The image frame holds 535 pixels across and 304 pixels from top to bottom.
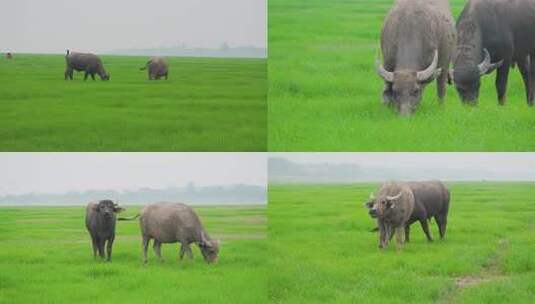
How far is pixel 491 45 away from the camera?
253 inches

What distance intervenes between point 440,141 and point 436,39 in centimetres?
66

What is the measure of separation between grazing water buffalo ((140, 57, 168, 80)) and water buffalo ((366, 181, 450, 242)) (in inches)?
62.5

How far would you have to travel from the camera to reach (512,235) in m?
6.54

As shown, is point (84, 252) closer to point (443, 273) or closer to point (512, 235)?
point (443, 273)

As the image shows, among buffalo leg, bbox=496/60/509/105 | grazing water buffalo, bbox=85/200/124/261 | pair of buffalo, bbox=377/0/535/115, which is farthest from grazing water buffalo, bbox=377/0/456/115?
grazing water buffalo, bbox=85/200/124/261

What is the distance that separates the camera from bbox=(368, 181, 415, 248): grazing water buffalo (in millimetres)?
6375

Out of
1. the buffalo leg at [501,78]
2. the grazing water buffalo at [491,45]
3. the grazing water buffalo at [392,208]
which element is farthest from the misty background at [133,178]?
the buffalo leg at [501,78]

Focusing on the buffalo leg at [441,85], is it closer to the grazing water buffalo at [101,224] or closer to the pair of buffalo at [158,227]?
the pair of buffalo at [158,227]

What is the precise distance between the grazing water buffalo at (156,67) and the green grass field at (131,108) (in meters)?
0.05

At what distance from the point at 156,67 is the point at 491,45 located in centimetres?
217

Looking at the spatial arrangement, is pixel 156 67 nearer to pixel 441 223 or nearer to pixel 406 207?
pixel 406 207

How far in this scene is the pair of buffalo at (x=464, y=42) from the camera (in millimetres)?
6320

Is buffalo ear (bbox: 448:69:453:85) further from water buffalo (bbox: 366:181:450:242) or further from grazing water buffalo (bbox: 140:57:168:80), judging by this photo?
grazing water buffalo (bbox: 140:57:168:80)

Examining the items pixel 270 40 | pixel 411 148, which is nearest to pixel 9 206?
pixel 270 40
